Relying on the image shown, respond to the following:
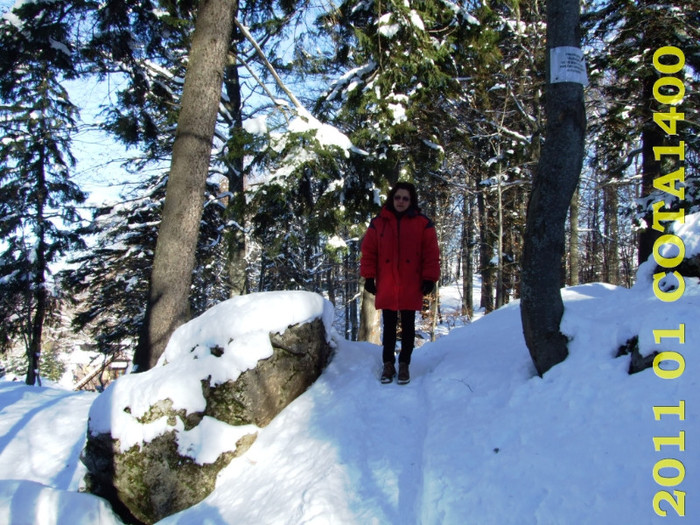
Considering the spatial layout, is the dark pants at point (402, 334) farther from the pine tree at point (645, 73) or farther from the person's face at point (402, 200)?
the pine tree at point (645, 73)

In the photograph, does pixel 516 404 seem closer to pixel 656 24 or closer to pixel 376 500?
pixel 376 500

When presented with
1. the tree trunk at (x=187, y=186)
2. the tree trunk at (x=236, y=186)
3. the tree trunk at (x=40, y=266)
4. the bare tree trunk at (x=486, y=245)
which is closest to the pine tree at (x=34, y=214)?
the tree trunk at (x=40, y=266)

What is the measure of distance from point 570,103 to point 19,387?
941 cm

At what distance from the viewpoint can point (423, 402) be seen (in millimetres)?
3605

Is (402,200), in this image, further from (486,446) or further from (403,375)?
(486,446)

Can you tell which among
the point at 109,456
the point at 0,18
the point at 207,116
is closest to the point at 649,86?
the point at 207,116

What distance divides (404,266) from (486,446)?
1.85 m

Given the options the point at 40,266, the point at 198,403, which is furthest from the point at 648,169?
the point at 40,266

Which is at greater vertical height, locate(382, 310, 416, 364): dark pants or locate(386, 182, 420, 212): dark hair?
locate(386, 182, 420, 212): dark hair

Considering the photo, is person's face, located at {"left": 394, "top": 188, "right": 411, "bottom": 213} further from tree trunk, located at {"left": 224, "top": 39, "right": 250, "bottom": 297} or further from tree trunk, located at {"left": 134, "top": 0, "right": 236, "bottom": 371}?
tree trunk, located at {"left": 224, "top": 39, "right": 250, "bottom": 297}

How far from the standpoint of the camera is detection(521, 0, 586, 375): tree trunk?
9.73 ft

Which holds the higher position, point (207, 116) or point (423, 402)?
point (207, 116)

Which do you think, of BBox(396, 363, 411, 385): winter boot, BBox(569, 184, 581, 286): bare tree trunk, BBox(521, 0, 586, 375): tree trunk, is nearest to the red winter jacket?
BBox(396, 363, 411, 385): winter boot

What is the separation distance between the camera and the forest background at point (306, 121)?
666 cm
